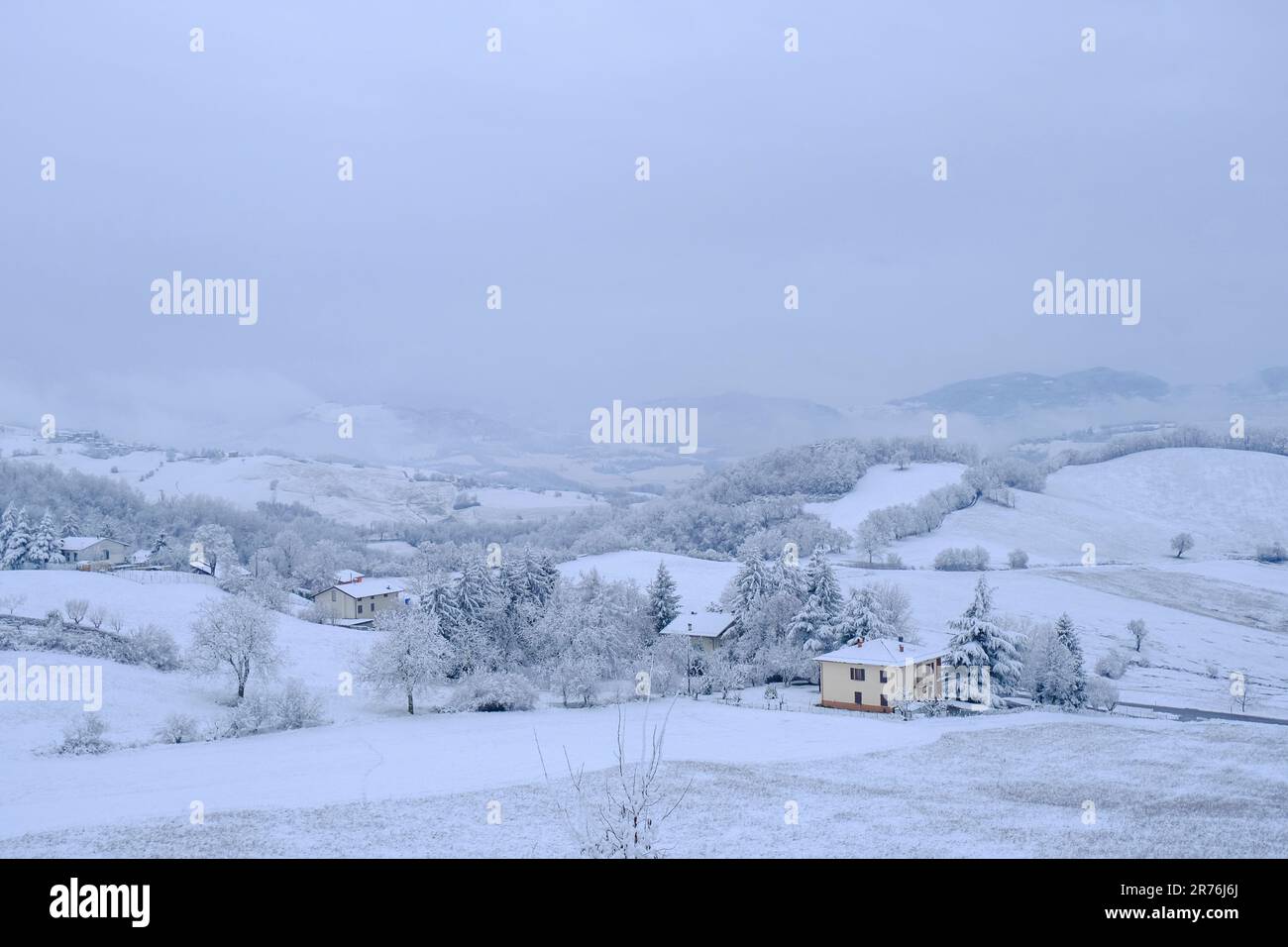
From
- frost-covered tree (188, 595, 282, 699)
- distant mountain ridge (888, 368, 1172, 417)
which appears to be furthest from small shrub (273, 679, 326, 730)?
distant mountain ridge (888, 368, 1172, 417)

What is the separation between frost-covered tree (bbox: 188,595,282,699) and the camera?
3300 cm

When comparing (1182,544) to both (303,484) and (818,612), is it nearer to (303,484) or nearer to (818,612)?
(818,612)

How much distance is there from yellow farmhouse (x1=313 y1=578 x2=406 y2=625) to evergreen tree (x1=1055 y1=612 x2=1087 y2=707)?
3470 cm

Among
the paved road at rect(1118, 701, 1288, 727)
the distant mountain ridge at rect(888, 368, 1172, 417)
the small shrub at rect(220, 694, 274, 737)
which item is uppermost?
the distant mountain ridge at rect(888, 368, 1172, 417)

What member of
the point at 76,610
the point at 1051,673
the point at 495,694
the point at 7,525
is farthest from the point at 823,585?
the point at 7,525

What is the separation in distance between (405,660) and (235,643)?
6.79 metres

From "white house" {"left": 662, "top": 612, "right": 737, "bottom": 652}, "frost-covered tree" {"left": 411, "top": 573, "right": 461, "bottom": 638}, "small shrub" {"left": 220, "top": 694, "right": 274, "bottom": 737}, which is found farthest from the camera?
"white house" {"left": 662, "top": 612, "right": 737, "bottom": 652}

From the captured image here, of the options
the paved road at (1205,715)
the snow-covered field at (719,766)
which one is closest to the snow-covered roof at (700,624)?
the snow-covered field at (719,766)

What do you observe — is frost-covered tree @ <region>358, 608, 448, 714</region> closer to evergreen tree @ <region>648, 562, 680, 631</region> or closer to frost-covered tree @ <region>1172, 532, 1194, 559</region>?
evergreen tree @ <region>648, 562, 680, 631</region>

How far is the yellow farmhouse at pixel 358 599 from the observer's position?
49.5 metres

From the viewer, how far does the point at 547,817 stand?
17281mm

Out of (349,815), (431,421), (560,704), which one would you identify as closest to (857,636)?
(560,704)

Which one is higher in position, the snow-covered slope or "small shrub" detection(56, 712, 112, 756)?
the snow-covered slope
